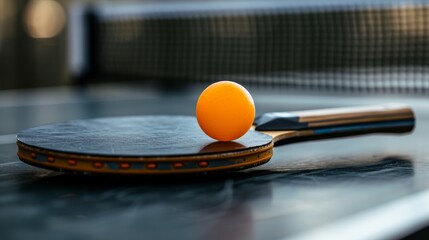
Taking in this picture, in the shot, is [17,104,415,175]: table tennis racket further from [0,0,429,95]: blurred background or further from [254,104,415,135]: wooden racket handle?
[0,0,429,95]: blurred background

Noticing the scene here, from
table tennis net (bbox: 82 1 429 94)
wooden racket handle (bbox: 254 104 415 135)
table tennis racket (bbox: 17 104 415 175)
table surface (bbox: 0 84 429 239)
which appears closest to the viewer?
table surface (bbox: 0 84 429 239)

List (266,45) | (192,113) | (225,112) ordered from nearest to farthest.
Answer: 1. (225,112)
2. (192,113)
3. (266,45)

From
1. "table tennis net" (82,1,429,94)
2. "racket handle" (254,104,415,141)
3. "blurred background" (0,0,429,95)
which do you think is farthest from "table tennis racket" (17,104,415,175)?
"table tennis net" (82,1,429,94)

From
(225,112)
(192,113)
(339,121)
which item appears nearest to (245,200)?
(225,112)

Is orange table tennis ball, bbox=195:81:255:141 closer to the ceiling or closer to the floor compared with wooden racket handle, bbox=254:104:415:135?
closer to the ceiling

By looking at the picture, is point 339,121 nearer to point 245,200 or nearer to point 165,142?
point 165,142

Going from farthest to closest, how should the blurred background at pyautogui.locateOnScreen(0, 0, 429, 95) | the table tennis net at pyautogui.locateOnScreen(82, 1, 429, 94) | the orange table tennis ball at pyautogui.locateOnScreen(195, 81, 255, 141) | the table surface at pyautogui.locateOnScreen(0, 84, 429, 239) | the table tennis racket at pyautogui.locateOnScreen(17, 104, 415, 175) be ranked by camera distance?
the table tennis net at pyautogui.locateOnScreen(82, 1, 429, 94)
the blurred background at pyautogui.locateOnScreen(0, 0, 429, 95)
the orange table tennis ball at pyautogui.locateOnScreen(195, 81, 255, 141)
the table tennis racket at pyautogui.locateOnScreen(17, 104, 415, 175)
the table surface at pyautogui.locateOnScreen(0, 84, 429, 239)

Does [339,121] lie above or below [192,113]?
above
